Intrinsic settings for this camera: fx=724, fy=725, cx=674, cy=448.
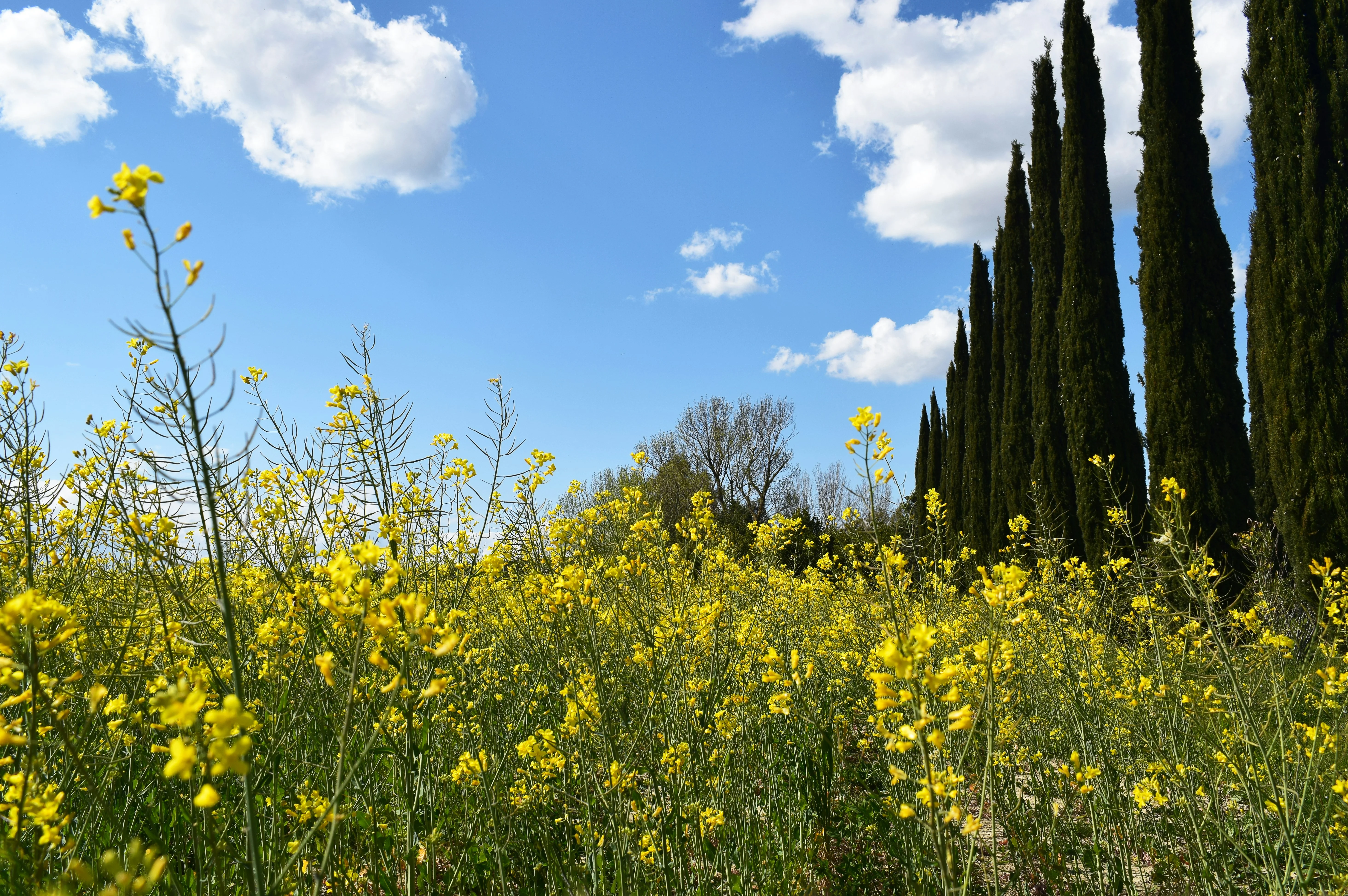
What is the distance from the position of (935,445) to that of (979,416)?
19.8 feet

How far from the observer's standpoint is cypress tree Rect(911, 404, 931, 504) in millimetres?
22391

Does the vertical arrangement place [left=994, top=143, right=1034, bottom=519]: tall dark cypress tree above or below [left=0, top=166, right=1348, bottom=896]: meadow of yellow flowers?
above

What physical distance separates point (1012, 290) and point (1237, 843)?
12.5 meters

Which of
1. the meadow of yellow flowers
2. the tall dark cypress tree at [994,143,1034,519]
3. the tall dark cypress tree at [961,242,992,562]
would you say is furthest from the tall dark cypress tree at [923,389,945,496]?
the meadow of yellow flowers

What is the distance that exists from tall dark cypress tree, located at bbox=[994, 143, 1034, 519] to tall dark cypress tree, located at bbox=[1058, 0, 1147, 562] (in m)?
1.42

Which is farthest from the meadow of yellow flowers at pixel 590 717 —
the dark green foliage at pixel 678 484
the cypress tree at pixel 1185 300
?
the dark green foliage at pixel 678 484

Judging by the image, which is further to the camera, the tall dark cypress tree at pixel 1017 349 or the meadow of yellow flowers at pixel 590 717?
the tall dark cypress tree at pixel 1017 349

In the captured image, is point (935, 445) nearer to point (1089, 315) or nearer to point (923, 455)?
point (923, 455)

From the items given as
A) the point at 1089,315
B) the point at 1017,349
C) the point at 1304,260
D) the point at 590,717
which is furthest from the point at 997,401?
the point at 590,717

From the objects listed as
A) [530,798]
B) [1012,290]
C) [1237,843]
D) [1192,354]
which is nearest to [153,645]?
[530,798]

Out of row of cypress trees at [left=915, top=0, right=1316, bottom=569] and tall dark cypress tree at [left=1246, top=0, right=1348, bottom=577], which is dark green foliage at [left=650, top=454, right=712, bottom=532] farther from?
tall dark cypress tree at [left=1246, top=0, right=1348, bottom=577]

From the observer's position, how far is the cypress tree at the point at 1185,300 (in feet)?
27.9

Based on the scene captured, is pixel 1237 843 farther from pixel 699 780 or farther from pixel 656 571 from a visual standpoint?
pixel 656 571

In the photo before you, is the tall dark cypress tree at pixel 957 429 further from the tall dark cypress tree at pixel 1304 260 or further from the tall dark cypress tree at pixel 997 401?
the tall dark cypress tree at pixel 1304 260
